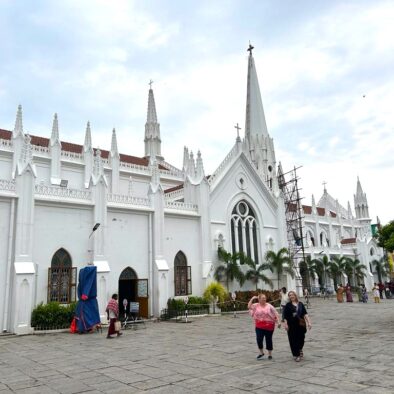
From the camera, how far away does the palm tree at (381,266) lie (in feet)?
159

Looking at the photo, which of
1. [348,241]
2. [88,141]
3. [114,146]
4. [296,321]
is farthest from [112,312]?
[348,241]

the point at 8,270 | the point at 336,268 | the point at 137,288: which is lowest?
the point at 137,288

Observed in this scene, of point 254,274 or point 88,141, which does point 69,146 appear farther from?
point 254,274

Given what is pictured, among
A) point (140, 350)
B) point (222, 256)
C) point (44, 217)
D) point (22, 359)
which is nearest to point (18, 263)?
point (44, 217)

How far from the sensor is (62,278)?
18.0 m

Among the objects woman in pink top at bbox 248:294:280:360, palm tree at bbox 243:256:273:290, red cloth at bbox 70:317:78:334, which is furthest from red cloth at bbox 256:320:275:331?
palm tree at bbox 243:256:273:290

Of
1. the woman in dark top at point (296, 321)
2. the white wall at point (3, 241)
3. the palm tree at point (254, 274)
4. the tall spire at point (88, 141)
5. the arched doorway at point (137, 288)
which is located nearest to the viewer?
the woman in dark top at point (296, 321)

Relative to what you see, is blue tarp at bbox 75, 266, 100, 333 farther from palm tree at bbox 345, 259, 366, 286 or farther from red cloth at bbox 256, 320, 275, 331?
palm tree at bbox 345, 259, 366, 286

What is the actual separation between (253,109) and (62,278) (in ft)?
118

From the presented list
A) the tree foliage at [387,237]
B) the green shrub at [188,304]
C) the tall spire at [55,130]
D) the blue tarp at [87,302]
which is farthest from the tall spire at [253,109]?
the blue tarp at [87,302]

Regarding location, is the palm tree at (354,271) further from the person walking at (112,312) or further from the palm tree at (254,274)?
the person walking at (112,312)

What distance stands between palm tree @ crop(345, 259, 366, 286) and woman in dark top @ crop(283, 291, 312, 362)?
1418 inches

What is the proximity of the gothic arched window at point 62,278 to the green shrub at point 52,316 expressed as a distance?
84 cm

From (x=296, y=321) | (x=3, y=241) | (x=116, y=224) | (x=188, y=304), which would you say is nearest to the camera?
(x=296, y=321)
